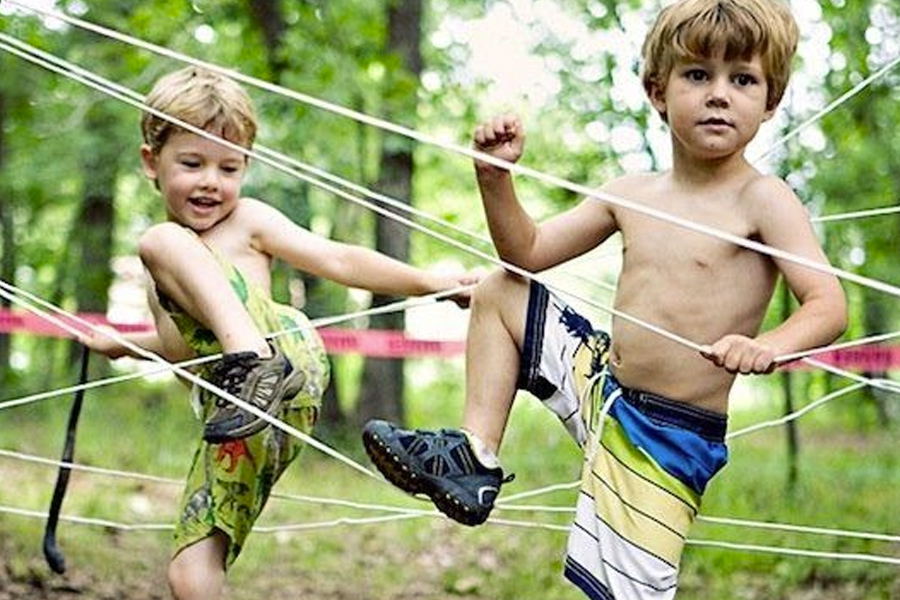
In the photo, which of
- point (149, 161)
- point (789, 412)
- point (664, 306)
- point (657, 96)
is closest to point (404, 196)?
point (789, 412)

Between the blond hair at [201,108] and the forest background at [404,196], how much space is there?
1.85 feet

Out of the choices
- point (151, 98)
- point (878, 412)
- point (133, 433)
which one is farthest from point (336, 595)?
point (878, 412)

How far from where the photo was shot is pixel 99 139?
782 centimetres

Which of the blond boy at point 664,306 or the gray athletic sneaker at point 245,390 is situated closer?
the blond boy at point 664,306

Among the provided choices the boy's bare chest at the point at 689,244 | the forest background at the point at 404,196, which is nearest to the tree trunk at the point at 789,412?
the forest background at the point at 404,196

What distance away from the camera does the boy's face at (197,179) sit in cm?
262

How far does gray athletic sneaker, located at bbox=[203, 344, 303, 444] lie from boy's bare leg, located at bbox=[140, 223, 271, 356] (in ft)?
0.07

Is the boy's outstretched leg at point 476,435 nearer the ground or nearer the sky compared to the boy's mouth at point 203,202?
nearer the ground

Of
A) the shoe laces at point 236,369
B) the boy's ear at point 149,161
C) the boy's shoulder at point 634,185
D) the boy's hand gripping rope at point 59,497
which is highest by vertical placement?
the boy's ear at point 149,161

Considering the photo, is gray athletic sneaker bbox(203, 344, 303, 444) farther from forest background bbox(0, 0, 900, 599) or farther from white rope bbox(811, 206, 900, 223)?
white rope bbox(811, 206, 900, 223)

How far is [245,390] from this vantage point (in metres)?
2.34

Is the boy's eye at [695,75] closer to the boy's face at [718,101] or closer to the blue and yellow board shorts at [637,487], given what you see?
the boy's face at [718,101]

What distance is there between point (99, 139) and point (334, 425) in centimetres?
194

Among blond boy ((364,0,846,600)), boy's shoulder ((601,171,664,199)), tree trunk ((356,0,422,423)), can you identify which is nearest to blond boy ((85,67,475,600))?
blond boy ((364,0,846,600))
